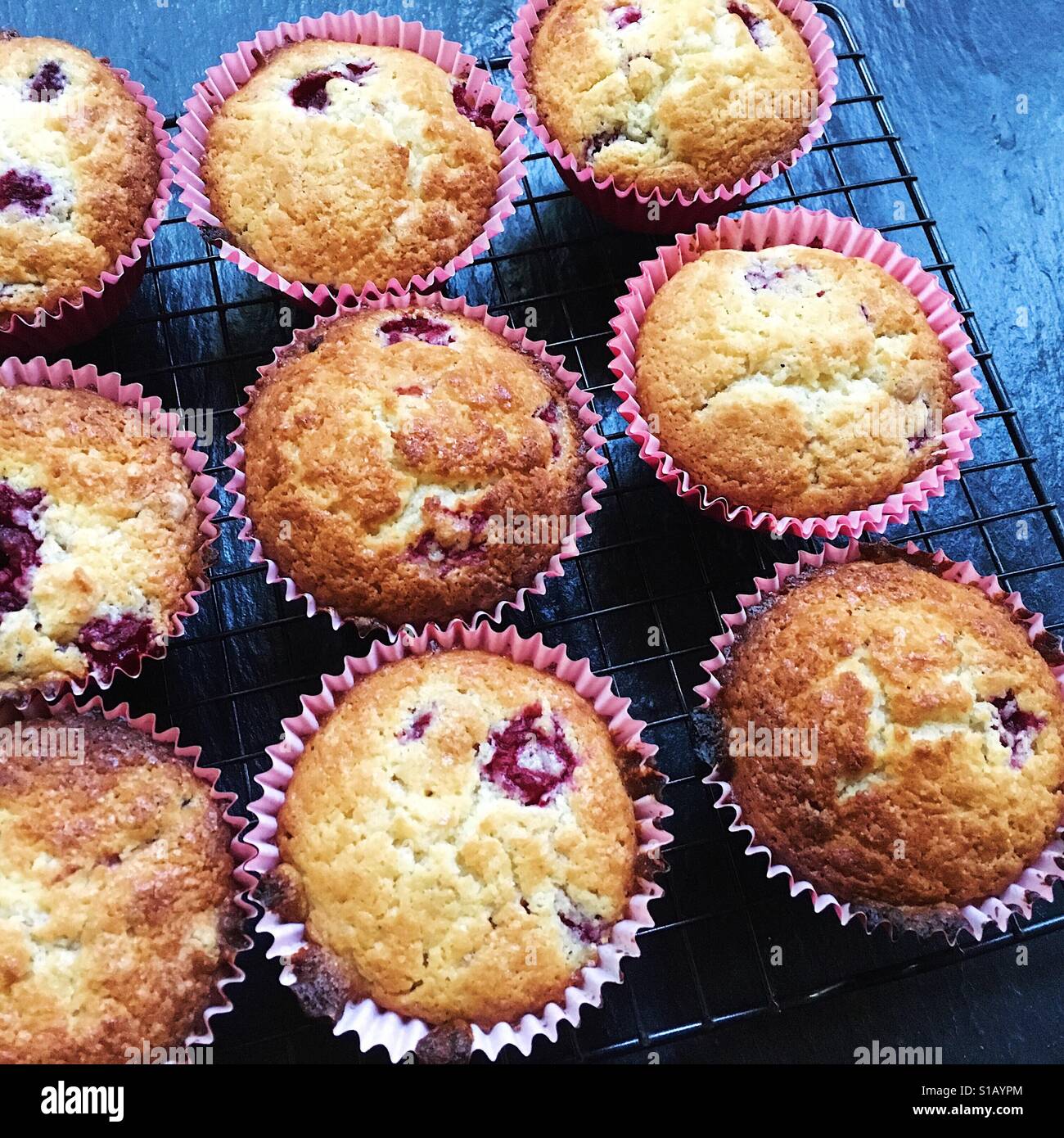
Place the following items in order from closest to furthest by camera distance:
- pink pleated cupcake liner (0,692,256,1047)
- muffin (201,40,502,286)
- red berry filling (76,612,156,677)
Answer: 1. pink pleated cupcake liner (0,692,256,1047)
2. red berry filling (76,612,156,677)
3. muffin (201,40,502,286)

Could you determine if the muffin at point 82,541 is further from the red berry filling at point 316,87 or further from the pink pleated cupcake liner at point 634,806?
the red berry filling at point 316,87

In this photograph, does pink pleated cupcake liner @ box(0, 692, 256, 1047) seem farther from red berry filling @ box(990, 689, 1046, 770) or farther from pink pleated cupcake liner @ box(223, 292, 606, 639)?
red berry filling @ box(990, 689, 1046, 770)

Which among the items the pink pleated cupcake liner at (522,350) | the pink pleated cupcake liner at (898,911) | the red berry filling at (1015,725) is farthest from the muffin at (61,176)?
the red berry filling at (1015,725)

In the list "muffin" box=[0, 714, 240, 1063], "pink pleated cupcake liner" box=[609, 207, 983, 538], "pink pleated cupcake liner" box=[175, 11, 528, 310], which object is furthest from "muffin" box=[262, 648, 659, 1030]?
"pink pleated cupcake liner" box=[175, 11, 528, 310]

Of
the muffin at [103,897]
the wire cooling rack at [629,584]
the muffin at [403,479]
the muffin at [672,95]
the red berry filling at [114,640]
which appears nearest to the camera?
the muffin at [103,897]

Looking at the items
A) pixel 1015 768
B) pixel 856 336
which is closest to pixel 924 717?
pixel 1015 768

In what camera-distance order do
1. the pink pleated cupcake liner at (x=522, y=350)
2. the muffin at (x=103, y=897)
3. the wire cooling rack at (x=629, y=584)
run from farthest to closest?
1. the wire cooling rack at (x=629, y=584)
2. the pink pleated cupcake liner at (x=522, y=350)
3. the muffin at (x=103, y=897)

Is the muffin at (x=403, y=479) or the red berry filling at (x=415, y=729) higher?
the muffin at (x=403, y=479)
